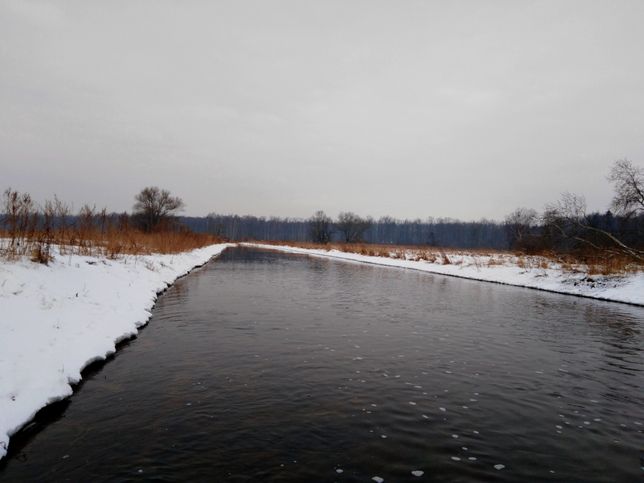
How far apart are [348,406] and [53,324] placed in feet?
22.5

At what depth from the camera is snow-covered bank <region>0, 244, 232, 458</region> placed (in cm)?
631

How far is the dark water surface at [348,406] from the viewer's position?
5.06 meters

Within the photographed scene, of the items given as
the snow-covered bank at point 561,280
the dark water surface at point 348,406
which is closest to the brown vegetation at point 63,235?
the dark water surface at point 348,406

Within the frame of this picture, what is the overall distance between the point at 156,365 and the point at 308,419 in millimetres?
4242

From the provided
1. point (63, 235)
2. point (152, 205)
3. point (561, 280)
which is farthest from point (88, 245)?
→ point (152, 205)

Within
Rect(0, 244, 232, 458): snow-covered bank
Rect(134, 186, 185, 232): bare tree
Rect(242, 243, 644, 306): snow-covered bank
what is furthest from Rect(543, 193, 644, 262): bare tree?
Rect(134, 186, 185, 232): bare tree

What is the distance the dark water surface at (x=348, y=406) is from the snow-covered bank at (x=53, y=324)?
0.40 m

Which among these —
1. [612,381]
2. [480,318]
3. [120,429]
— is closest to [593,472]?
[612,381]

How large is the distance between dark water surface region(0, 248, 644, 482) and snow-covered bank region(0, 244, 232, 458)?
1.31 feet

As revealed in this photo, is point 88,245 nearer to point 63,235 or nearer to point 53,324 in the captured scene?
point 63,235

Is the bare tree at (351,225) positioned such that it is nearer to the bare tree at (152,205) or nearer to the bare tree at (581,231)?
the bare tree at (152,205)

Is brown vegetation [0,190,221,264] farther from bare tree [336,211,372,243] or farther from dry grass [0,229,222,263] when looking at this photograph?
bare tree [336,211,372,243]

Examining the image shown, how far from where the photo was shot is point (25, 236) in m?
12.5

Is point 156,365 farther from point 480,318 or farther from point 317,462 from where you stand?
point 480,318
